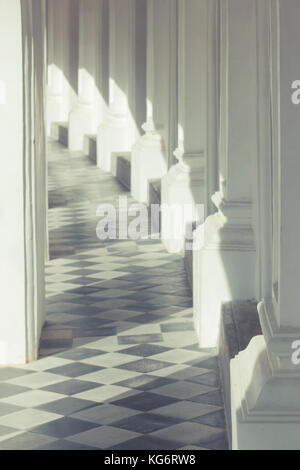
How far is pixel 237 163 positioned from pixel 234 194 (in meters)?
0.25

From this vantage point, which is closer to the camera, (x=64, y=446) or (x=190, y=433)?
(x=64, y=446)

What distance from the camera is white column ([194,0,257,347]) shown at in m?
8.30

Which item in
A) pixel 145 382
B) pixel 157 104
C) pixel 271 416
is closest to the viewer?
pixel 271 416

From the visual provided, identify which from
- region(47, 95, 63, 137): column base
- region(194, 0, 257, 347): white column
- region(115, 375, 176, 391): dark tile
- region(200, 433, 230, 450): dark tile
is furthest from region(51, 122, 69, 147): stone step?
region(200, 433, 230, 450): dark tile

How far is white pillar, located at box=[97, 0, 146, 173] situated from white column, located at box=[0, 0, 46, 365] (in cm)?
932

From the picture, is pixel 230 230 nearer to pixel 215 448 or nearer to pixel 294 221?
pixel 215 448

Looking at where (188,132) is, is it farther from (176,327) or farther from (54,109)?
(54,109)

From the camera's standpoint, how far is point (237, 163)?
8484 millimetres

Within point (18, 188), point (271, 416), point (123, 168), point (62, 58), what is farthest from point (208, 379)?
point (62, 58)

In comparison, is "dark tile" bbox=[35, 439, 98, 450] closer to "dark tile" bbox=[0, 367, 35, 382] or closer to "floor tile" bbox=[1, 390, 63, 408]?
"floor tile" bbox=[1, 390, 63, 408]

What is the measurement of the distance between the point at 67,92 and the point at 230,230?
18.6 m

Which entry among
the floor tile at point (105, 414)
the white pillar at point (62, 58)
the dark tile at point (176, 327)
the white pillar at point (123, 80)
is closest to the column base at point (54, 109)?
the white pillar at point (62, 58)
